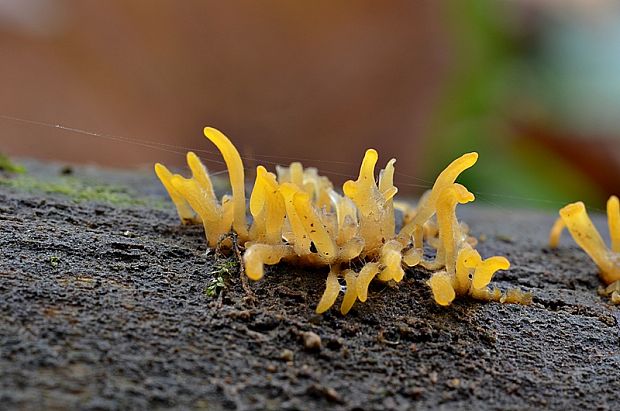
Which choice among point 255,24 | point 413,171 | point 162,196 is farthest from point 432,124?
point 162,196

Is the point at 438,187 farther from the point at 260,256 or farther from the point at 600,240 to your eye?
the point at 600,240

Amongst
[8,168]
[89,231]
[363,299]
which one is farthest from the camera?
[8,168]

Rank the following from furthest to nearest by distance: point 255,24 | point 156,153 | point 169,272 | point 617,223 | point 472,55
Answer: point 255,24
point 156,153
point 472,55
point 617,223
point 169,272

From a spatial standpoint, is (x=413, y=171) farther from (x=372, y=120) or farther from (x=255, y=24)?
(x=255, y=24)

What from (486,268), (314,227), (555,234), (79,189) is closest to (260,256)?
(314,227)

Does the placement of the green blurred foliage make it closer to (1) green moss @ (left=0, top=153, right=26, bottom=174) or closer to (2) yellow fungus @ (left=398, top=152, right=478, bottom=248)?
(2) yellow fungus @ (left=398, top=152, right=478, bottom=248)

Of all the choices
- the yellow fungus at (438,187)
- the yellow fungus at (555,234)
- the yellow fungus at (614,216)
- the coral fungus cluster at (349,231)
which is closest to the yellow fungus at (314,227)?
the coral fungus cluster at (349,231)

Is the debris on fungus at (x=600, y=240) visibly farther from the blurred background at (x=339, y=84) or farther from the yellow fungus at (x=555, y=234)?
the blurred background at (x=339, y=84)
